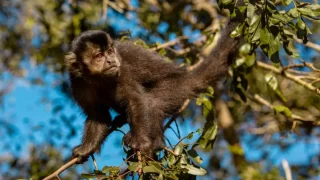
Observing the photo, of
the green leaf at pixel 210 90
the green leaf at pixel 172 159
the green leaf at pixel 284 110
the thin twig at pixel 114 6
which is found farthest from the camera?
the thin twig at pixel 114 6

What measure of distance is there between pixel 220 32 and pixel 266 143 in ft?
17.5

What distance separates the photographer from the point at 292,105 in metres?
10.5

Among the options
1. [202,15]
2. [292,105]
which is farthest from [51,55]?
[292,105]

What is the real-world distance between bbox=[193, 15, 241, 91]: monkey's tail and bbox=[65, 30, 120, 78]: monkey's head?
1282 mm

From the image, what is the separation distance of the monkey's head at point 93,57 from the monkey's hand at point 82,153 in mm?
1018

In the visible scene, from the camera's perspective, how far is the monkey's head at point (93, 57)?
7.03m

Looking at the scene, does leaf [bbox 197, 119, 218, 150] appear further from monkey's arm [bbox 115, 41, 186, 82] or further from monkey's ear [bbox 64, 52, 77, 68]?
monkey's ear [bbox 64, 52, 77, 68]

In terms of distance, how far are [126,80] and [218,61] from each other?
1.37 m

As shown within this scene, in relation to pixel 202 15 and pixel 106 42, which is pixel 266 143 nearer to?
pixel 202 15

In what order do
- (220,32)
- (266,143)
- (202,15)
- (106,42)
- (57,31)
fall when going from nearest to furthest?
(106,42)
(220,32)
(202,15)
(57,31)
(266,143)

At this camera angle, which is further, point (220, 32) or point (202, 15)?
point (202, 15)

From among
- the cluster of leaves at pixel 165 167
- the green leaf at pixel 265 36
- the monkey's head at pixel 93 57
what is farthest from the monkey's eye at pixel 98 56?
the green leaf at pixel 265 36

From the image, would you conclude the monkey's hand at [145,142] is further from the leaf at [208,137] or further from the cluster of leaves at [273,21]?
the cluster of leaves at [273,21]

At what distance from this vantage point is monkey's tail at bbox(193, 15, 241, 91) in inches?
285
